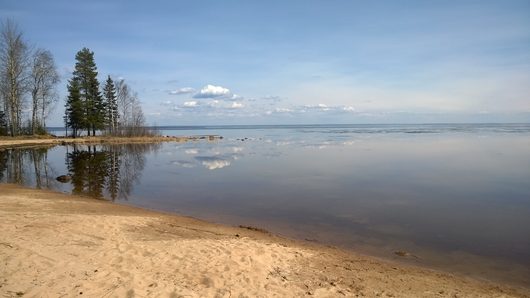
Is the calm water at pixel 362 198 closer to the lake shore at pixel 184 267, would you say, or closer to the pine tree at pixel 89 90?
the lake shore at pixel 184 267

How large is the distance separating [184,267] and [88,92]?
5543 cm

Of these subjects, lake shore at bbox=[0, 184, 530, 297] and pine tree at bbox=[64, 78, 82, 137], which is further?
pine tree at bbox=[64, 78, 82, 137]

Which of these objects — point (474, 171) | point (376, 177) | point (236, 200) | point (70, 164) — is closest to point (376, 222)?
point (236, 200)

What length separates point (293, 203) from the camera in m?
14.0

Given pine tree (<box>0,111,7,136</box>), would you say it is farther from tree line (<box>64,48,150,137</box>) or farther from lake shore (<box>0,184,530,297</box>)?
lake shore (<box>0,184,530,297</box>)

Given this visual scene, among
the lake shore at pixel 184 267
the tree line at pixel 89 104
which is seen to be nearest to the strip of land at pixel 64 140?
the tree line at pixel 89 104

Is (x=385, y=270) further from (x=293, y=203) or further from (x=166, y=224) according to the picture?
(x=293, y=203)

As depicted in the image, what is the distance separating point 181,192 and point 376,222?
29.9 feet

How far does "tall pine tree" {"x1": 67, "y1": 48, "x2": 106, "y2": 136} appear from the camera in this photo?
53594 mm

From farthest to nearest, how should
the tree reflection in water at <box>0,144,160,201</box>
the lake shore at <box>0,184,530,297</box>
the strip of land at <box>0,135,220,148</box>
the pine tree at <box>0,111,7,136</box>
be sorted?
the pine tree at <box>0,111,7,136</box>
the strip of land at <box>0,135,220,148</box>
the tree reflection in water at <box>0,144,160,201</box>
the lake shore at <box>0,184,530,297</box>

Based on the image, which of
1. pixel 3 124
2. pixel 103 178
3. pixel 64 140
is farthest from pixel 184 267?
pixel 3 124

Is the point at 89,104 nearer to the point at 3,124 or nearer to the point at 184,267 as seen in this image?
the point at 3,124

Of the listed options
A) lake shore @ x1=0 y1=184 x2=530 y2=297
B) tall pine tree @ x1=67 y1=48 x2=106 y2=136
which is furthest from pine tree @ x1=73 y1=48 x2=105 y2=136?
lake shore @ x1=0 y1=184 x2=530 y2=297

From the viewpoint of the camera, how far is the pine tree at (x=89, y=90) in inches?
2121
